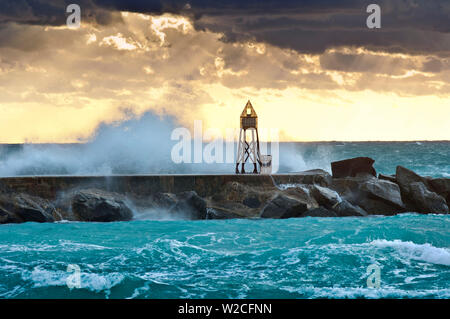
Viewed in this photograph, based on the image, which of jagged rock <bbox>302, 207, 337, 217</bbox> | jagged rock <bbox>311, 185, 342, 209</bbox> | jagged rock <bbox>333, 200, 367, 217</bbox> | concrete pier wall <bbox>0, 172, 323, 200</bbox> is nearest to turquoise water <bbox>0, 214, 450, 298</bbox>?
jagged rock <bbox>302, 207, 337, 217</bbox>

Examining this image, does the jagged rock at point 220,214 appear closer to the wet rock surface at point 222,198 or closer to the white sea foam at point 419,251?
the wet rock surface at point 222,198

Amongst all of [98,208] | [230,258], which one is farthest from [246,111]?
[230,258]

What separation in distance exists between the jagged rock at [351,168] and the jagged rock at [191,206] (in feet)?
16.9

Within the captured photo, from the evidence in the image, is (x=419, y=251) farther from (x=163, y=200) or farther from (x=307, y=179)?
(x=163, y=200)

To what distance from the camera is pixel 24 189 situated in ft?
55.0

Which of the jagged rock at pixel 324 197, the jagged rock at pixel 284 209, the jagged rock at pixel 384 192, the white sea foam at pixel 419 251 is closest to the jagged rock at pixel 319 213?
the jagged rock at pixel 284 209

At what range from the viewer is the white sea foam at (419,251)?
34.7 ft

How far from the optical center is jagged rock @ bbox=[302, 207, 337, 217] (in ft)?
55.4

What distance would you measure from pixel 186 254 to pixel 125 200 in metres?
6.25
